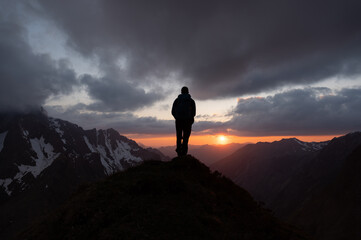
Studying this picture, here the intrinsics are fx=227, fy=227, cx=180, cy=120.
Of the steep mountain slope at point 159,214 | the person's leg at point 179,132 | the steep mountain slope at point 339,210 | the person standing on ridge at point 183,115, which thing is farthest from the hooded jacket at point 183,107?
the steep mountain slope at point 339,210

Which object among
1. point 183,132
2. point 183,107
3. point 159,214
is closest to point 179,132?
point 183,132

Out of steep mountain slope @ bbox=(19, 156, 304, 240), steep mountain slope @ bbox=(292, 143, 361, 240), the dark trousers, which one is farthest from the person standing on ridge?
steep mountain slope @ bbox=(292, 143, 361, 240)

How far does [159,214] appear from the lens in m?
8.70

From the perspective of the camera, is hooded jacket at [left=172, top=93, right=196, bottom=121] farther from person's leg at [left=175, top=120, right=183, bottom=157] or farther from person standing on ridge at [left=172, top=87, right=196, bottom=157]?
person's leg at [left=175, top=120, right=183, bottom=157]

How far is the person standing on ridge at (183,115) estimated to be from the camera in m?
15.9

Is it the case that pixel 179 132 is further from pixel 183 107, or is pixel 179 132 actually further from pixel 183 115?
pixel 183 107

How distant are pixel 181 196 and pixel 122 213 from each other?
2.78 m

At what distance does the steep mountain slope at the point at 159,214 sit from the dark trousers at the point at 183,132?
13.2 feet

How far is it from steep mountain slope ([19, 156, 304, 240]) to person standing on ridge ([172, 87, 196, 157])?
4.09 m

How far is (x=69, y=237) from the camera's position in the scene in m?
8.00

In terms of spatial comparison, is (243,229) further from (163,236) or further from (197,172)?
(197,172)

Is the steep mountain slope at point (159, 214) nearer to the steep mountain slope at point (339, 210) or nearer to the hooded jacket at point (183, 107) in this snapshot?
the hooded jacket at point (183, 107)

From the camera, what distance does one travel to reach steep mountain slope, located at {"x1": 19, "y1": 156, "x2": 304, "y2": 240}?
7875 mm

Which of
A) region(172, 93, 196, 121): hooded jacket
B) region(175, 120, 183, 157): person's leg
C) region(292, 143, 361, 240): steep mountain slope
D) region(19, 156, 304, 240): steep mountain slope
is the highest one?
region(172, 93, 196, 121): hooded jacket
